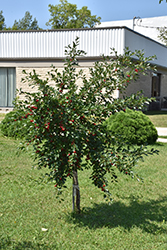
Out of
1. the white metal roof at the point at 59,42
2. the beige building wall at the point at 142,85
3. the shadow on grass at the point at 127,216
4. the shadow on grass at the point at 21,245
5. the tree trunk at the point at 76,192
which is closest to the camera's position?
the shadow on grass at the point at 21,245

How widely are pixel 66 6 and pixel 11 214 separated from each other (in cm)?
4627

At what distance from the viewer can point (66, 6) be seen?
1848 inches

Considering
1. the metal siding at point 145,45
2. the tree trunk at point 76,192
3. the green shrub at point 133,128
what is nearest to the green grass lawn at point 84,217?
the tree trunk at point 76,192

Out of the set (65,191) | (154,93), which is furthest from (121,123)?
(154,93)

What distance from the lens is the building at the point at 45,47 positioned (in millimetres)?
17656

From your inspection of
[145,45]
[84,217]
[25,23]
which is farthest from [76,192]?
[25,23]

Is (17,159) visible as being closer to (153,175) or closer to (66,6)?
(153,175)

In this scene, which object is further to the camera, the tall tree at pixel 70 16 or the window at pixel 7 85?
the tall tree at pixel 70 16

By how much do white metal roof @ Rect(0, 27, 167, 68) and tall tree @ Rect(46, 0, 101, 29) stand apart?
1152 inches

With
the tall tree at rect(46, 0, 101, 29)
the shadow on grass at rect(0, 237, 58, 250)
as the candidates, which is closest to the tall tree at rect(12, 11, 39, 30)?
the tall tree at rect(46, 0, 101, 29)

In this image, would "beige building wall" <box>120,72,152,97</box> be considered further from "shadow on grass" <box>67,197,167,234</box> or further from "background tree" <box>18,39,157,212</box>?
"background tree" <box>18,39,157,212</box>

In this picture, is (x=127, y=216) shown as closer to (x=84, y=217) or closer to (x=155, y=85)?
(x=84, y=217)

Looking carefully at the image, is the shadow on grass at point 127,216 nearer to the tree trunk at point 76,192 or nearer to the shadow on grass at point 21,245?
the tree trunk at point 76,192

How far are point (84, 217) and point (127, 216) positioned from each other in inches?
24.0
